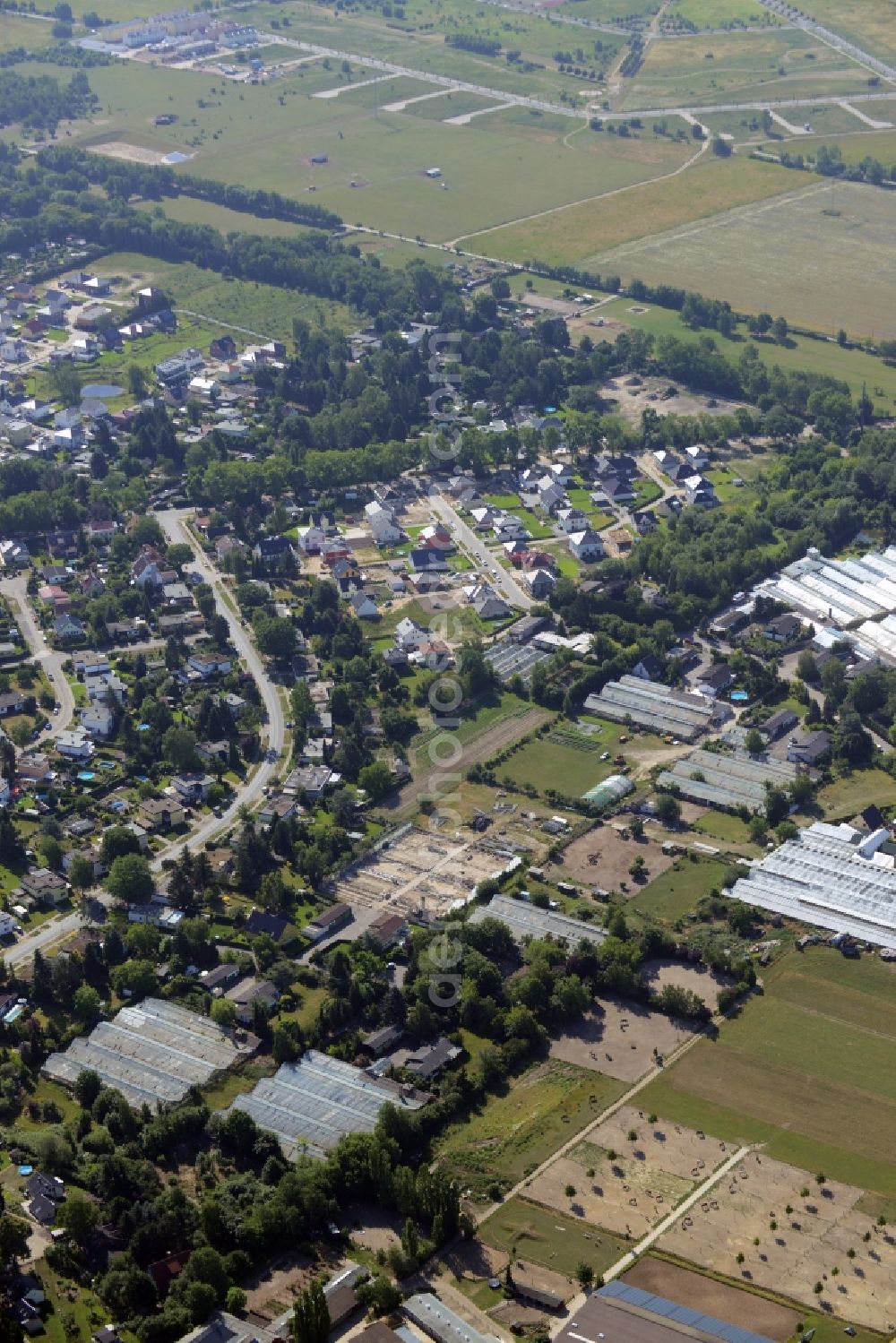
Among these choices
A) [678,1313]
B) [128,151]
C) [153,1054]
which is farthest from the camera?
[128,151]


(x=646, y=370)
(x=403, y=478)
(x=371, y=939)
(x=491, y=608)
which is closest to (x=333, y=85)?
(x=646, y=370)

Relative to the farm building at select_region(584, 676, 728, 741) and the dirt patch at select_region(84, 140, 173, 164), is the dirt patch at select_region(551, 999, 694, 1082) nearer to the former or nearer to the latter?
the farm building at select_region(584, 676, 728, 741)

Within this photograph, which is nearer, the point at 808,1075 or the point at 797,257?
the point at 808,1075

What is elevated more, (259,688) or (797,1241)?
(797,1241)

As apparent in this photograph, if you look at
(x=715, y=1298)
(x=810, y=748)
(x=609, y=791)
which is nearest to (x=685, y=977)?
(x=609, y=791)

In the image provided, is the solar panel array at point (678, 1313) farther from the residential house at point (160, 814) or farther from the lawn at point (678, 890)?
the residential house at point (160, 814)

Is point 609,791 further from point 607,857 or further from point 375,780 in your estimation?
point 375,780
